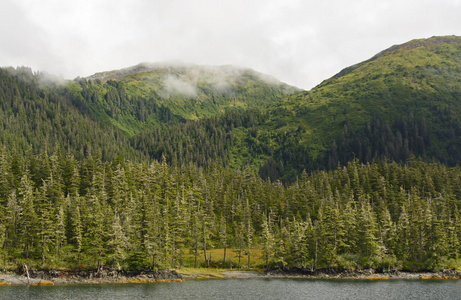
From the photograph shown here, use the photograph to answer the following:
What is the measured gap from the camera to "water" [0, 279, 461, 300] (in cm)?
7525

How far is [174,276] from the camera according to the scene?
335 ft

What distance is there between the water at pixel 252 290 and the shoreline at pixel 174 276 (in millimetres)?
5616

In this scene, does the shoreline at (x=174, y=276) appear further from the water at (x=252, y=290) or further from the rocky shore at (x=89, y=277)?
the water at (x=252, y=290)

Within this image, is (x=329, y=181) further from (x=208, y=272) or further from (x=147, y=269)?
(x=147, y=269)

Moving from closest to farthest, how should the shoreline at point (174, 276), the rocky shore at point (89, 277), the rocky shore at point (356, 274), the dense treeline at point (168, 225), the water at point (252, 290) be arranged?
the water at point (252, 290)
the rocky shore at point (89, 277)
the shoreline at point (174, 276)
the dense treeline at point (168, 225)
the rocky shore at point (356, 274)

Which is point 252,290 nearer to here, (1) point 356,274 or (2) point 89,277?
(1) point 356,274

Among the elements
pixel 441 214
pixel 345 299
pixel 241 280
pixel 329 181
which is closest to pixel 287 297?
pixel 345 299

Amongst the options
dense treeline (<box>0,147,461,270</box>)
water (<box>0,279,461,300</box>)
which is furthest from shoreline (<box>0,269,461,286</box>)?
water (<box>0,279,461,300</box>)

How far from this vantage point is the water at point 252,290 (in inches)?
2963

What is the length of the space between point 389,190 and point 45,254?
12390 centimetres

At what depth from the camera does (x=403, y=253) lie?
115938 mm

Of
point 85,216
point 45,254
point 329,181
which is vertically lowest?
point 45,254

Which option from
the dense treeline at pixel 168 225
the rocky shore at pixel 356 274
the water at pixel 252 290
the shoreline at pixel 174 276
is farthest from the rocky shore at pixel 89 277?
the rocky shore at pixel 356 274

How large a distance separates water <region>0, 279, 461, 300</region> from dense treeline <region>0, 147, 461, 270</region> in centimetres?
1316
